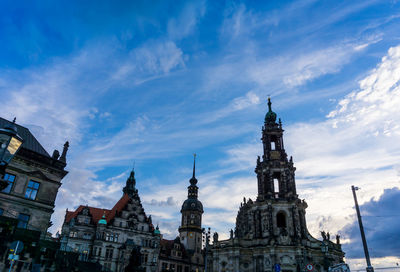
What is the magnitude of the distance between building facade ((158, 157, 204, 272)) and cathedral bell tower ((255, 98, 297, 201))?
26.3m

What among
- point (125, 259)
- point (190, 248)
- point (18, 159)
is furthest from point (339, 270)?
point (190, 248)

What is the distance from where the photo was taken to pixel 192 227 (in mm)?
78250

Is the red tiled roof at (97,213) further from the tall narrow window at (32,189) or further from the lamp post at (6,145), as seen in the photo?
the lamp post at (6,145)

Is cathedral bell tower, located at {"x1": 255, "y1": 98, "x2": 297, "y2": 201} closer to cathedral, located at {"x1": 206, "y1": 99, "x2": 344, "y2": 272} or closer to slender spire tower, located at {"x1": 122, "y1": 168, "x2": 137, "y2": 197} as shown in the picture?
cathedral, located at {"x1": 206, "y1": 99, "x2": 344, "y2": 272}

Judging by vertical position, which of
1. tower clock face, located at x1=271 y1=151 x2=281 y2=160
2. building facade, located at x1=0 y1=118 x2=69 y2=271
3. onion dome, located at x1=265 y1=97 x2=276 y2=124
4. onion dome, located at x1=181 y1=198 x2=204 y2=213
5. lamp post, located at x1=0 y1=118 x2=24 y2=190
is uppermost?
onion dome, located at x1=265 y1=97 x2=276 y2=124

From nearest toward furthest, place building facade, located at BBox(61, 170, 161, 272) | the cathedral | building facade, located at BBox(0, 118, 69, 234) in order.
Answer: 1. building facade, located at BBox(0, 118, 69, 234)
2. the cathedral
3. building facade, located at BBox(61, 170, 161, 272)

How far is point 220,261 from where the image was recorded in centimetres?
5056

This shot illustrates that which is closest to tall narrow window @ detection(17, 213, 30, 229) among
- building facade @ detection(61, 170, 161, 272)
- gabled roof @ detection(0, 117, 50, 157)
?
gabled roof @ detection(0, 117, 50, 157)

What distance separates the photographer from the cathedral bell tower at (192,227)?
75.9 meters

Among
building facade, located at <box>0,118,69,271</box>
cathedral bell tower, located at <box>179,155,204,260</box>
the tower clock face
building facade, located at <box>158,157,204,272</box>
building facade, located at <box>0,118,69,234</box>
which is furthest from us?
cathedral bell tower, located at <box>179,155,204,260</box>

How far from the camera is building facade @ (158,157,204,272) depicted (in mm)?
66125

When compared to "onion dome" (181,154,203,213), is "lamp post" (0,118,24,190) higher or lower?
lower

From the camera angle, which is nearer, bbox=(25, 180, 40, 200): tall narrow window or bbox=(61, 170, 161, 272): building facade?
bbox=(25, 180, 40, 200): tall narrow window

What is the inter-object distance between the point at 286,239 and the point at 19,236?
131 ft
